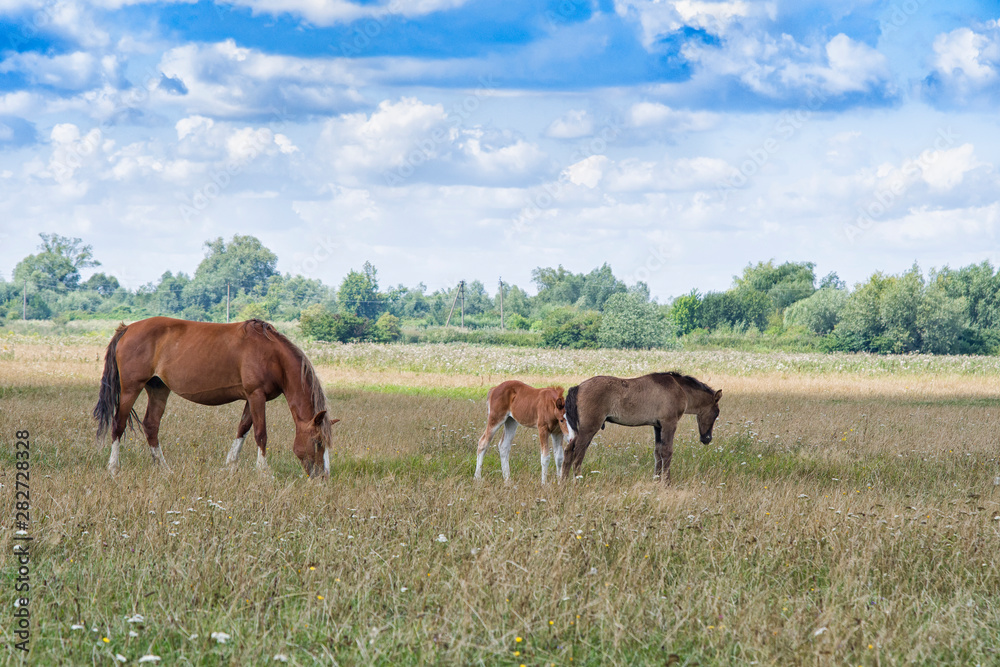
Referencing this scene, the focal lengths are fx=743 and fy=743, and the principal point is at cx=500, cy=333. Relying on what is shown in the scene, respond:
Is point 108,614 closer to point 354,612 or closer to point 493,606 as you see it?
point 354,612

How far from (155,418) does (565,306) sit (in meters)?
69.7

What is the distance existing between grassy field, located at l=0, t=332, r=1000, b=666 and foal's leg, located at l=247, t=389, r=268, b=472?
1.13ft

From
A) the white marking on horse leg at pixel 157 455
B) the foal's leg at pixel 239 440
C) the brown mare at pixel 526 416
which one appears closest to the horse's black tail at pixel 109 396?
the white marking on horse leg at pixel 157 455

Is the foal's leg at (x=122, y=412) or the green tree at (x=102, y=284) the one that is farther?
the green tree at (x=102, y=284)

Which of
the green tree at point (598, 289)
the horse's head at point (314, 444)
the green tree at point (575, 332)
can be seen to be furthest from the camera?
the green tree at point (598, 289)

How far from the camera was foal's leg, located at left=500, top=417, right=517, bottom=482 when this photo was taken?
859 cm

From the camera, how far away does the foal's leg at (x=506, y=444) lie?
8.59 m

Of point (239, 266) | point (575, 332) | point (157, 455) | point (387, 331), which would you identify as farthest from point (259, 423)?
point (239, 266)

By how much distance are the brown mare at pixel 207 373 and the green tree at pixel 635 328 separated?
43.7 metres

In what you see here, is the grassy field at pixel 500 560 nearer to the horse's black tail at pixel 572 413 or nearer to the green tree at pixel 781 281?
the horse's black tail at pixel 572 413

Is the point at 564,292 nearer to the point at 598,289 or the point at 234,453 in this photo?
the point at 598,289

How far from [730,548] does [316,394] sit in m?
4.92

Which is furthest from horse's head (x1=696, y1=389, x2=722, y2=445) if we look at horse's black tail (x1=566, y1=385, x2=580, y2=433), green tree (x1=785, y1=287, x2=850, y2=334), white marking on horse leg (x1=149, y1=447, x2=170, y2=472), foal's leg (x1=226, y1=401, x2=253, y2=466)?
green tree (x1=785, y1=287, x2=850, y2=334)

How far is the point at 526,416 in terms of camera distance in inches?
348
